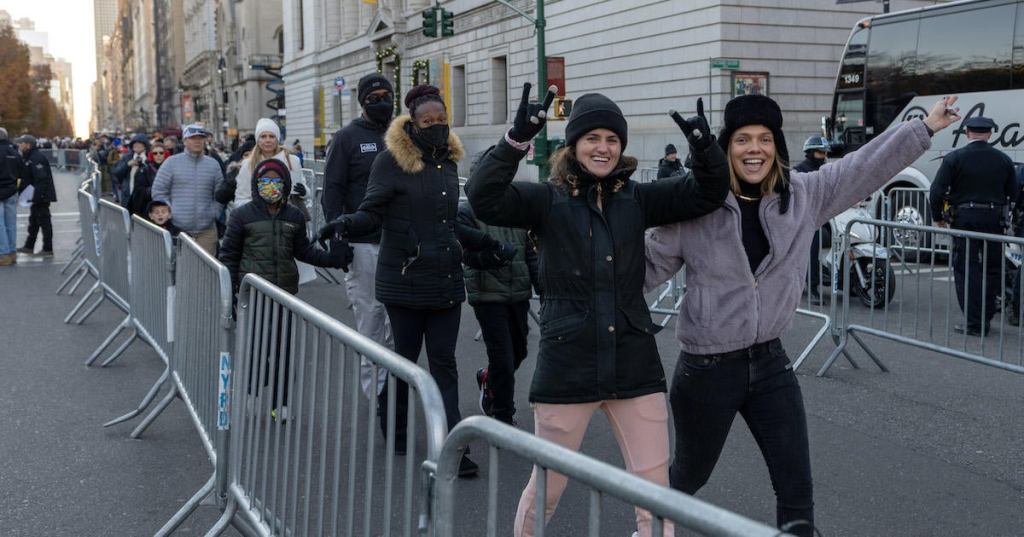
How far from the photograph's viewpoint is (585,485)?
6.16ft

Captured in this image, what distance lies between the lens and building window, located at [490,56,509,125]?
4019 centimetres

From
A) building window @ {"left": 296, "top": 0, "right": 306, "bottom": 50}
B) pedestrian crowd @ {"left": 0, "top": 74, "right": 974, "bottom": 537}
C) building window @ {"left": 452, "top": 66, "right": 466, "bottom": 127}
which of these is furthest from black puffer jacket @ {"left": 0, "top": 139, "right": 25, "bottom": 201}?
building window @ {"left": 296, "top": 0, "right": 306, "bottom": 50}

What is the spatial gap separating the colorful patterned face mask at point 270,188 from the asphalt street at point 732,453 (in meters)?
1.48

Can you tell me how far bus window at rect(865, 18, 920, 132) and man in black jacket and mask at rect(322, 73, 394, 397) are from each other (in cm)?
1425

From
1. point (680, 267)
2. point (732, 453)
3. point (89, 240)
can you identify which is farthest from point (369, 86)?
point (89, 240)

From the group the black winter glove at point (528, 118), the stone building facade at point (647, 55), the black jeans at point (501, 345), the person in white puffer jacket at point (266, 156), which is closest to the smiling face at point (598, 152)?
the black winter glove at point (528, 118)

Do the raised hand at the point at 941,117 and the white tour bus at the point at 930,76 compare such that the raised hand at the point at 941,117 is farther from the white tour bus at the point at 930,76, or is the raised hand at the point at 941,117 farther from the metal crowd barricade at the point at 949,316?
the white tour bus at the point at 930,76

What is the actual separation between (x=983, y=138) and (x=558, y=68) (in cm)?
1778

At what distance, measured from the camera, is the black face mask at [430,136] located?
18.0 feet

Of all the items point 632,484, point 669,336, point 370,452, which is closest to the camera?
point 632,484

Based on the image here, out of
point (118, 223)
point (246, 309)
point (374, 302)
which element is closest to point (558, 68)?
point (118, 223)

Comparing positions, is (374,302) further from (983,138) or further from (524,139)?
(983,138)

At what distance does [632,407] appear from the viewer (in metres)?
3.73

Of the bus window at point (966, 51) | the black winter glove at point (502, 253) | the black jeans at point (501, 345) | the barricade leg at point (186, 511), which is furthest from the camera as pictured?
the bus window at point (966, 51)
